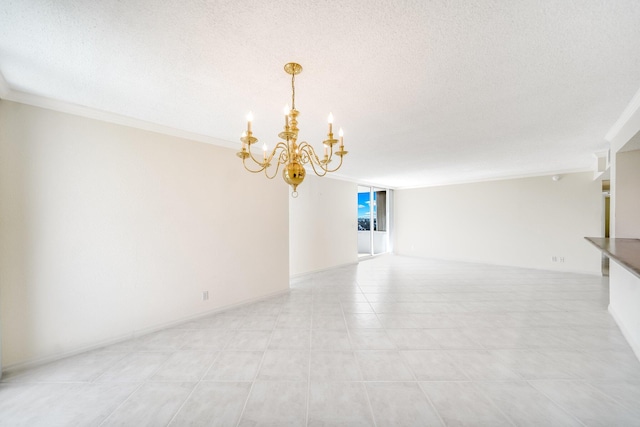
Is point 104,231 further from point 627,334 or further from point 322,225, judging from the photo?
point 627,334

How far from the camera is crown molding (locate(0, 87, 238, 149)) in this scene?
2.12 metres

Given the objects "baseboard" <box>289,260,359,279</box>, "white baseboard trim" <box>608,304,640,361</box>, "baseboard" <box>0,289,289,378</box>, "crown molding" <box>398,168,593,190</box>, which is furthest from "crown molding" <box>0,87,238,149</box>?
"crown molding" <box>398,168,593,190</box>

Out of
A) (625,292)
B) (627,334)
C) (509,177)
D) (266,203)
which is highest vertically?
(509,177)

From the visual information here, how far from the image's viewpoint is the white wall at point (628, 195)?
9.22 ft

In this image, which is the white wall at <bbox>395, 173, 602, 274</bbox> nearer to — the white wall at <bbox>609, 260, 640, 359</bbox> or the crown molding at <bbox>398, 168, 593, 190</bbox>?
the crown molding at <bbox>398, 168, 593, 190</bbox>

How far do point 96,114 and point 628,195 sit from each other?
6.16m

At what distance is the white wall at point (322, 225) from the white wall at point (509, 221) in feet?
8.93

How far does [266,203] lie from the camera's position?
4000mm

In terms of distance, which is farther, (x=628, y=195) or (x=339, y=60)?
(x=628, y=195)

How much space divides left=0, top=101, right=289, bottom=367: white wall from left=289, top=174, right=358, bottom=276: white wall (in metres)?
1.88

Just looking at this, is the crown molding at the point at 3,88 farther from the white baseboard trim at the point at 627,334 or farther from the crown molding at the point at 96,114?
the white baseboard trim at the point at 627,334

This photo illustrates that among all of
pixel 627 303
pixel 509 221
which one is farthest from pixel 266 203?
pixel 509 221

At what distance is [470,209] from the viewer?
23.1ft

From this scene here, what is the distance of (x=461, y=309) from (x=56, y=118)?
17.6 feet
